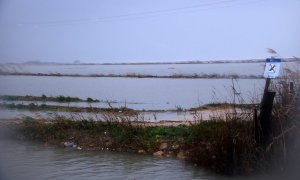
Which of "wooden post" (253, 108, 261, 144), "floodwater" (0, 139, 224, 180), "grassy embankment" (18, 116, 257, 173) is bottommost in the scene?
"floodwater" (0, 139, 224, 180)

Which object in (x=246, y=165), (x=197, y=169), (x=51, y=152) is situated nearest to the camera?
(x=246, y=165)

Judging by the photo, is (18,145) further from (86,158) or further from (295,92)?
(295,92)

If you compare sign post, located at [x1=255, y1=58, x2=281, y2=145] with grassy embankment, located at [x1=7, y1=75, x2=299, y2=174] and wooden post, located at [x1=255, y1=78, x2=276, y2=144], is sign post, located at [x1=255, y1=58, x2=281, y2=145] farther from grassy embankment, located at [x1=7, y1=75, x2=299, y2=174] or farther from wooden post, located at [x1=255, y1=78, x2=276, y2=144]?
grassy embankment, located at [x1=7, y1=75, x2=299, y2=174]

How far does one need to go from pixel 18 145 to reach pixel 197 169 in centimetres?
617

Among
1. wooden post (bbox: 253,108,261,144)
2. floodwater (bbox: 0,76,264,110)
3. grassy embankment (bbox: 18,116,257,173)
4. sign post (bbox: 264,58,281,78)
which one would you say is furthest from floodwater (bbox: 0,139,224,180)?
floodwater (bbox: 0,76,264,110)

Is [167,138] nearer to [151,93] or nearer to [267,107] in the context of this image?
[267,107]

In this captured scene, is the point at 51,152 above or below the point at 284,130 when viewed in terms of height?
below

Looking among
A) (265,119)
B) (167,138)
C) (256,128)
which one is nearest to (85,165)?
(167,138)

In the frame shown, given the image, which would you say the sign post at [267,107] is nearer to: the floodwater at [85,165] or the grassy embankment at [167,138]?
the grassy embankment at [167,138]

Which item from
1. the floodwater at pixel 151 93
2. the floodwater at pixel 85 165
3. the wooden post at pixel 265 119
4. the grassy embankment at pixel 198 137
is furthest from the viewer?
the floodwater at pixel 151 93

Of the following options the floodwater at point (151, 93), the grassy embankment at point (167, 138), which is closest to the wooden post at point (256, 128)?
the grassy embankment at point (167, 138)

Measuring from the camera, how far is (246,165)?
8.72 m

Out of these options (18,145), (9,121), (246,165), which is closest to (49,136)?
(18,145)

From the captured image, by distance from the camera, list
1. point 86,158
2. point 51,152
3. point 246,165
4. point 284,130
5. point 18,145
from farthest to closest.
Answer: point 18,145 → point 51,152 → point 86,158 → point 246,165 → point 284,130
